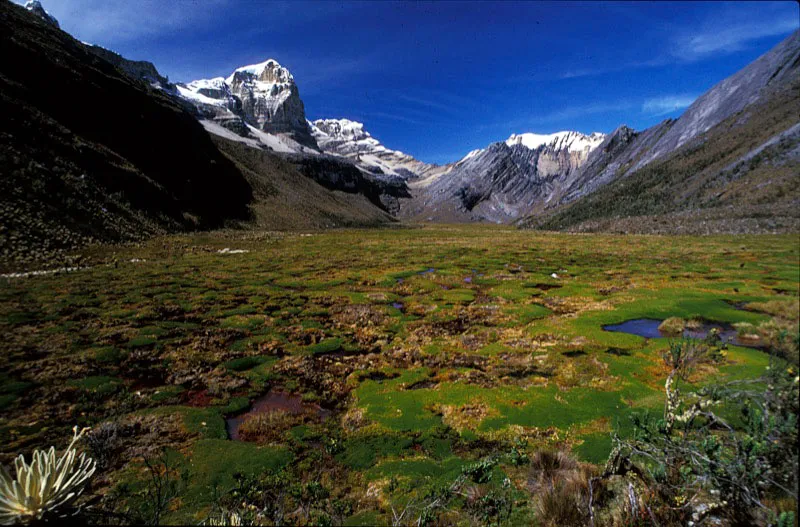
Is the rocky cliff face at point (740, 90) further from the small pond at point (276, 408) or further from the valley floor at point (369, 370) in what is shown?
the small pond at point (276, 408)

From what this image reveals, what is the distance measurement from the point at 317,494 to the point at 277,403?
6.75 m

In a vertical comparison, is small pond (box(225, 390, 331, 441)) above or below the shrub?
below

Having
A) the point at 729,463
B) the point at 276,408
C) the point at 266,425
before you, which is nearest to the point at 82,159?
the point at 276,408

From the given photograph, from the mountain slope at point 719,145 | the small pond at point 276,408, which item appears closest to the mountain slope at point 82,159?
the small pond at point 276,408

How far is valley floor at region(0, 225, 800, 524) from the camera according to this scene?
24.4 ft

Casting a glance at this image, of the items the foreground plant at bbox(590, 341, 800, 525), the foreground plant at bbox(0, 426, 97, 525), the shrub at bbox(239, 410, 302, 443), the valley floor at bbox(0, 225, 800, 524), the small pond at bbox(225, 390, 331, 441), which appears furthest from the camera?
the small pond at bbox(225, 390, 331, 441)

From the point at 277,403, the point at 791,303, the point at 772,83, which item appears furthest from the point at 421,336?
the point at 772,83

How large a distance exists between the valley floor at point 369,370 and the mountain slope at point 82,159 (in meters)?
27.9

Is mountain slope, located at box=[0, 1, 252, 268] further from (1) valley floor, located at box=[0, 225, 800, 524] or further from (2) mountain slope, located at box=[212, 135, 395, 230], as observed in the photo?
(1) valley floor, located at box=[0, 225, 800, 524]

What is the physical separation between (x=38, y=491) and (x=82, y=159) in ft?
287

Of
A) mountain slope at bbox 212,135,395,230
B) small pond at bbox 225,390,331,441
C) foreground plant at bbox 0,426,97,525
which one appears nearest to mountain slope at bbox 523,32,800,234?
small pond at bbox 225,390,331,441

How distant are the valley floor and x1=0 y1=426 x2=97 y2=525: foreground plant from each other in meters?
0.91

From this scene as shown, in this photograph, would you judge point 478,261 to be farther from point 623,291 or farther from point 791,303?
point 791,303

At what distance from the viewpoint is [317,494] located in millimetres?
6660
